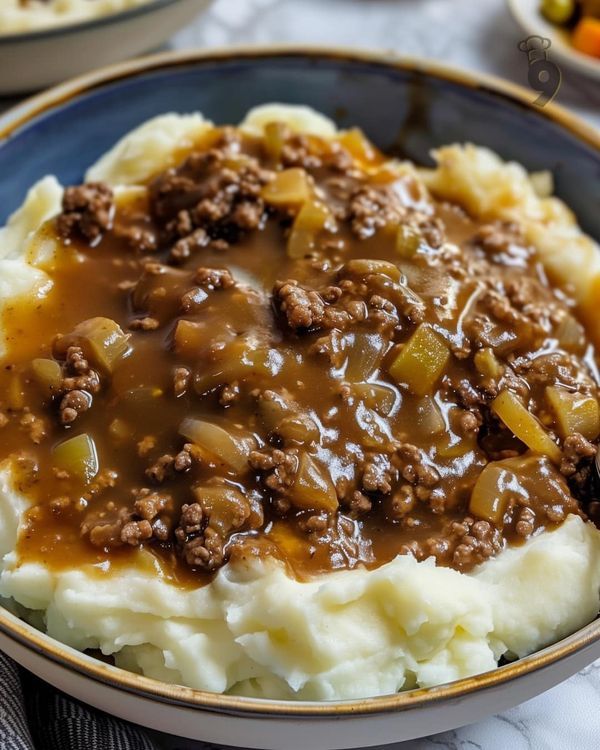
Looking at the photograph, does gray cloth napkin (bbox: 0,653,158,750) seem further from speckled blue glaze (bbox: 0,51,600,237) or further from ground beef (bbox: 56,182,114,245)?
speckled blue glaze (bbox: 0,51,600,237)

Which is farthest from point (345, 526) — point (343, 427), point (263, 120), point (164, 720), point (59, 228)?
point (263, 120)

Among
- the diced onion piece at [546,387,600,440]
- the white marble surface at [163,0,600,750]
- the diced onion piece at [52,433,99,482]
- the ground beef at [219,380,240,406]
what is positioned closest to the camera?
the diced onion piece at [52,433,99,482]

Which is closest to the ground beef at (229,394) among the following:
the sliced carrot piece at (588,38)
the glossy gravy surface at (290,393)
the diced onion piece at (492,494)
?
the glossy gravy surface at (290,393)

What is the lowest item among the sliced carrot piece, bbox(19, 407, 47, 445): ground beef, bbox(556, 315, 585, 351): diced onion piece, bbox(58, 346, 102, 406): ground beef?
bbox(19, 407, 47, 445): ground beef

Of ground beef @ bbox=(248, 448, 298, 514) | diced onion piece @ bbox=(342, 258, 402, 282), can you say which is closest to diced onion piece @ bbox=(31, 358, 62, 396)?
ground beef @ bbox=(248, 448, 298, 514)

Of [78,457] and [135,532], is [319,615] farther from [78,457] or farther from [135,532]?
[78,457]

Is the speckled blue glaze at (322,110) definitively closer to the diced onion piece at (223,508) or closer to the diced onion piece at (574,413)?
the diced onion piece at (574,413)

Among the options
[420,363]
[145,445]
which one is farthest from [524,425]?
[145,445]
